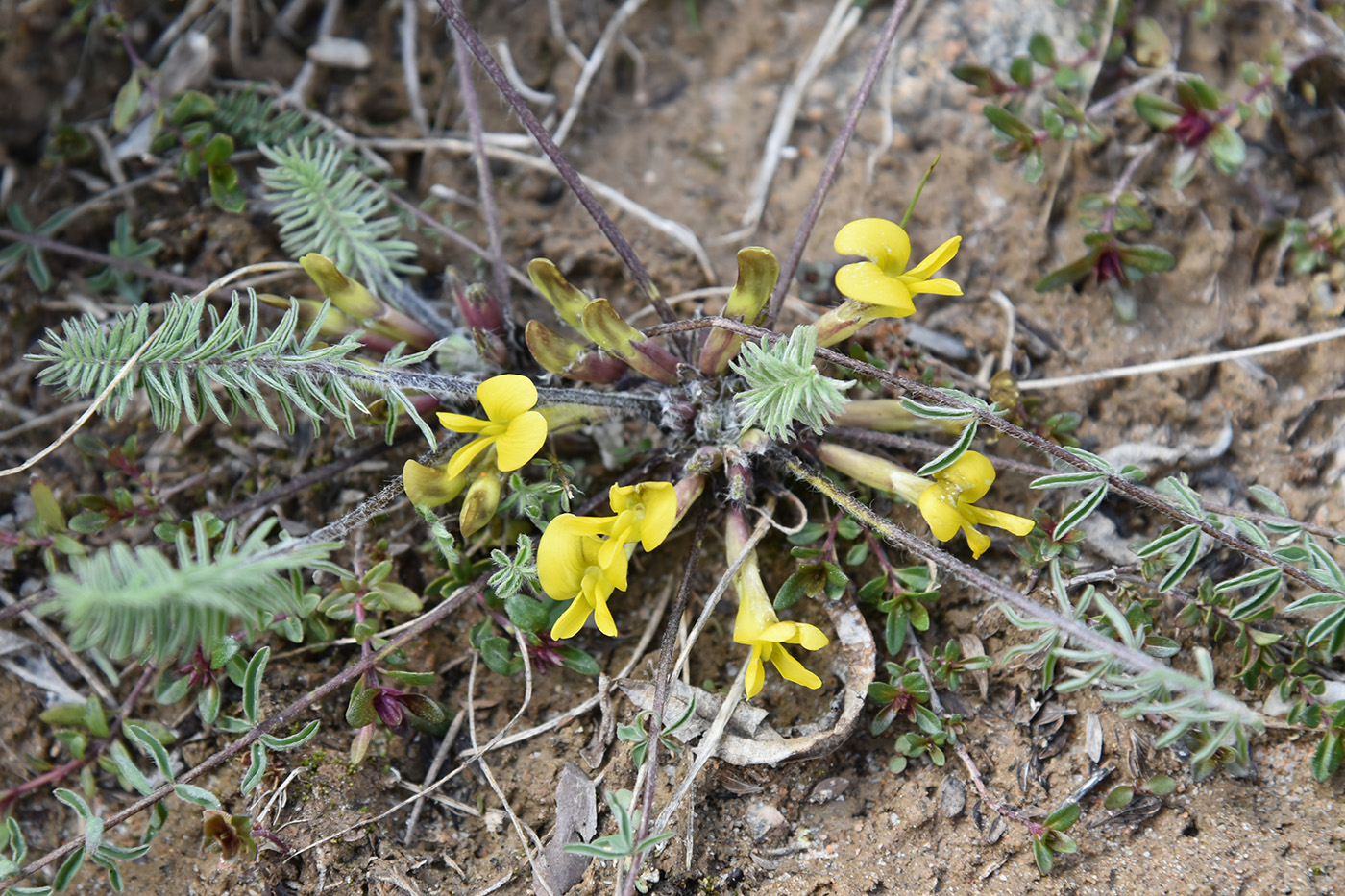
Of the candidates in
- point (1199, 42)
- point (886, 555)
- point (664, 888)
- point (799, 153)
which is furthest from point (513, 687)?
point (1199, 42)

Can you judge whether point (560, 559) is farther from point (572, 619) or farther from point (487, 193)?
point (487, 193)

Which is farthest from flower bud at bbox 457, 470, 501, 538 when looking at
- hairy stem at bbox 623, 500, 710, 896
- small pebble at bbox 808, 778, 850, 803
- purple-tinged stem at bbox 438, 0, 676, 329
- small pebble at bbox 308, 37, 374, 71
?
small pebble at bbox 308, 37, 374, 71

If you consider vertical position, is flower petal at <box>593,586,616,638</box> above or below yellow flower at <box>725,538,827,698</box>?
above

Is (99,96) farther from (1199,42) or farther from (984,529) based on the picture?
(1199,42)

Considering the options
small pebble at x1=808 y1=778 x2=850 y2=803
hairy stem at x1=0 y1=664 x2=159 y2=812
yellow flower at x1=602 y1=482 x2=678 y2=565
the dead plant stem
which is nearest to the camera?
yellow flower at x1=602 y1=482 x2=678 y2=565

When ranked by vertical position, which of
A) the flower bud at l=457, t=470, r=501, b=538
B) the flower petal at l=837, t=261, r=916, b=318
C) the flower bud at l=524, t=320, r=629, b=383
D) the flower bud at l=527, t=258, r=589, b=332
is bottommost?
the flower bud at l=457, t=470, r=501, b=538

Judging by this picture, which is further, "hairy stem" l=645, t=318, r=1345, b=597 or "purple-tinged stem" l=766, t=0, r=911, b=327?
"purple-tinged stem" l=766, t=0, r=911, b=327

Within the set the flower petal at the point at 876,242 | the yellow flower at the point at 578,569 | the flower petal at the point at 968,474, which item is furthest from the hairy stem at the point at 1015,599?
the yellow flower at the point at 578,569

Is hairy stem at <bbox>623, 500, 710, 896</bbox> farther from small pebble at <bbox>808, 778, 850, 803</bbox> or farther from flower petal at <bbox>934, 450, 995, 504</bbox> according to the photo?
flower petal at <bbox>934, 450, 995, 504</bbox>
